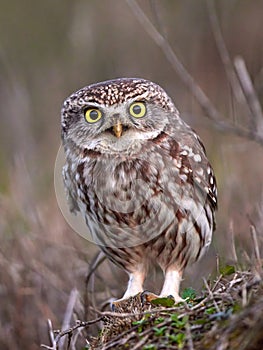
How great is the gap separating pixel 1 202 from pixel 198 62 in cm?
518

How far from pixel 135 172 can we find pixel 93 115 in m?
0.37

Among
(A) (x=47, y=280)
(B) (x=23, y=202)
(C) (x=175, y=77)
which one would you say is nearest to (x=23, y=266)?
(A) (x=47, y=280)

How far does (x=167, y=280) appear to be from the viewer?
180 inches

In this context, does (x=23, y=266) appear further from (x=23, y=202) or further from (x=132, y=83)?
(x=132, y=83)

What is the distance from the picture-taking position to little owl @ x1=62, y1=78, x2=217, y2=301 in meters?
4.19

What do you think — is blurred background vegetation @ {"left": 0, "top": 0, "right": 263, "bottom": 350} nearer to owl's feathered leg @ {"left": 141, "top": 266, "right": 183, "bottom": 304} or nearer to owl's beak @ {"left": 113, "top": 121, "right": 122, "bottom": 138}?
owl's feathered leg @ {"left": 141, "top": 266, "right": 183, "bottom": 304}

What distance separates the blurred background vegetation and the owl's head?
80cm

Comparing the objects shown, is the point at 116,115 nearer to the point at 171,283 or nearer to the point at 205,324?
the point at 171,283

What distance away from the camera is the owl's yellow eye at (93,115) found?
13.8ft

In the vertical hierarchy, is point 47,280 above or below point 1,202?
below

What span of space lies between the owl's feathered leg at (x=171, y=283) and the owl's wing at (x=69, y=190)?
0.65 metres

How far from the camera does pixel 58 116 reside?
10047 mm

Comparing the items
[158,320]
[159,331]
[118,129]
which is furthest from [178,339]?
[118,129]

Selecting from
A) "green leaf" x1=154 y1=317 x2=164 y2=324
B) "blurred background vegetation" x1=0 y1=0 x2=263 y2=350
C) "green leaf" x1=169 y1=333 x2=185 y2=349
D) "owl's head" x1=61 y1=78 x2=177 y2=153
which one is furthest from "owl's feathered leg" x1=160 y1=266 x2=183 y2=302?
"green leaf" x1=169 y1=333 x2=185 y2=349
